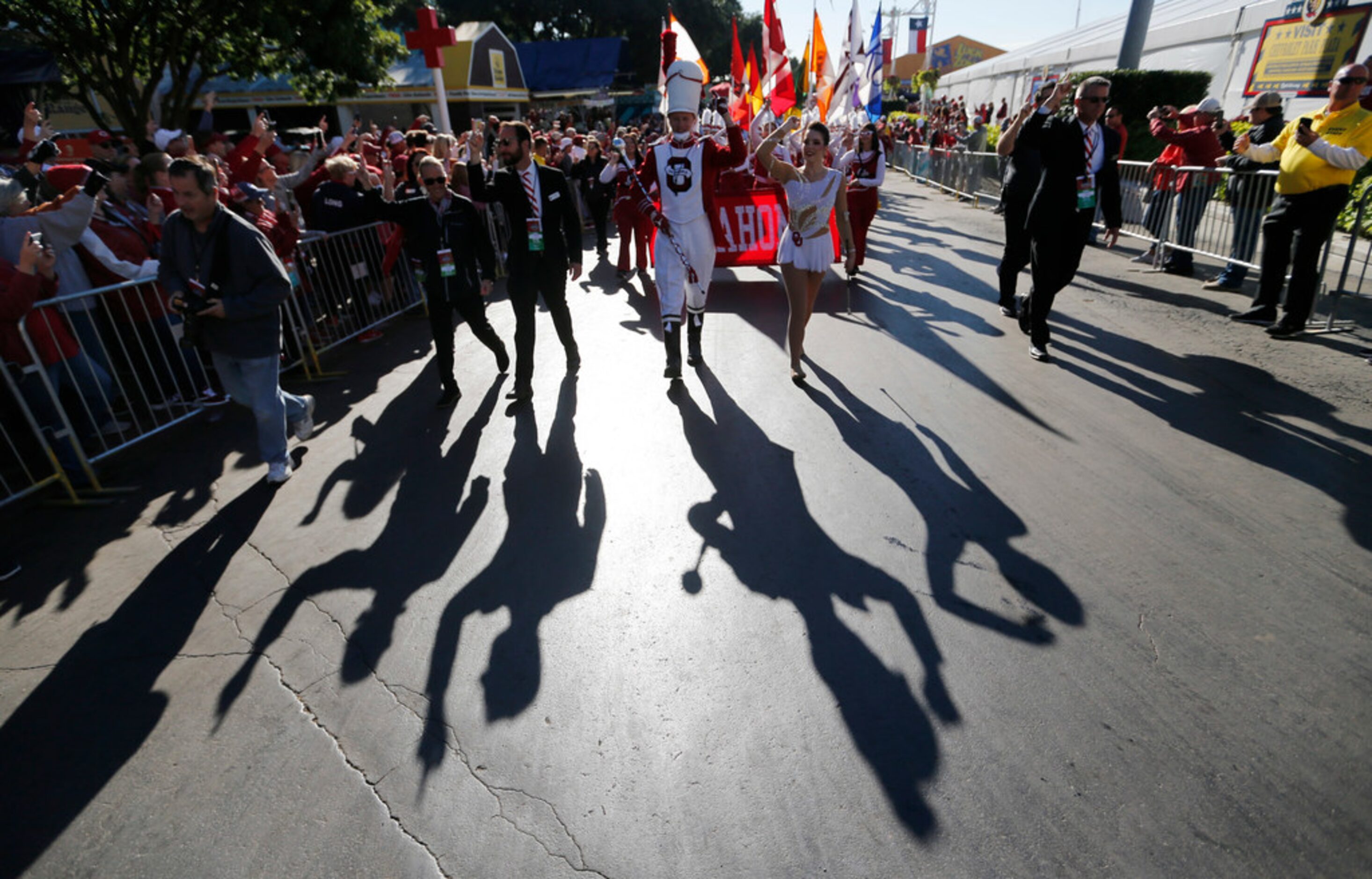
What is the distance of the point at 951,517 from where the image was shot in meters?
3.92

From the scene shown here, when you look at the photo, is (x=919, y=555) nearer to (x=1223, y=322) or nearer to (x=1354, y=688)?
(x=1354, y=688)

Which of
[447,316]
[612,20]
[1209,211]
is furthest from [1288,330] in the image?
[612,20]

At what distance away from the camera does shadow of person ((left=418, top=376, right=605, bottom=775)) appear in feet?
9.35

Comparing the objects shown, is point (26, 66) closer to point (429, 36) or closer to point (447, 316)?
point (429, 36)

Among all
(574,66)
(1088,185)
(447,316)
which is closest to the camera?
(447,316)

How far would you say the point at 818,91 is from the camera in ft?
32.9

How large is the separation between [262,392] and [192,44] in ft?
42.1

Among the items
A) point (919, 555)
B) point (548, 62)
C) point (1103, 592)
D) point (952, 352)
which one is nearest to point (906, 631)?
point (919, 555)

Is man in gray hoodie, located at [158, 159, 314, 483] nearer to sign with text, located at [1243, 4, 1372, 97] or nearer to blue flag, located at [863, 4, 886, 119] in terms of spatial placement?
blue flag, located at [863, 4, 886, 119]

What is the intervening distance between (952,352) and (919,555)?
3441 millimetres

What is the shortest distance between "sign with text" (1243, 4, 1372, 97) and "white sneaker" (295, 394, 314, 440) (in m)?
19.3

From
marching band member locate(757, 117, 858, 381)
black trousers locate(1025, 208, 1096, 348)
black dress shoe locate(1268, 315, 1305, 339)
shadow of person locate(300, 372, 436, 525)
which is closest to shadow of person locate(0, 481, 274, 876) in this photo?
shadow of person locate(300, 372, 436, 525)

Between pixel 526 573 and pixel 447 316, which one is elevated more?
pixel 447 316

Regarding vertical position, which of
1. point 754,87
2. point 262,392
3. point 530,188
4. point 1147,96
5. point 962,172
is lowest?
point 962,172
